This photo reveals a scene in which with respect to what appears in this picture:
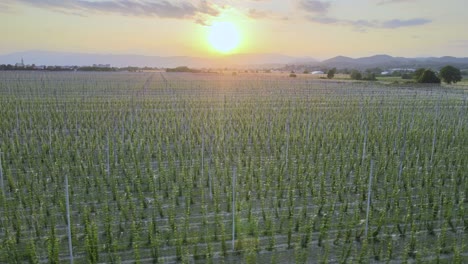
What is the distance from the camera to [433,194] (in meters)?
6.59

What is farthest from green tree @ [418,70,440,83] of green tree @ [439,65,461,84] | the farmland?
the farmland

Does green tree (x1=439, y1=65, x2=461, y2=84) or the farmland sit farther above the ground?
green tree (x1=439, y1=65, x2=461, y2=84)

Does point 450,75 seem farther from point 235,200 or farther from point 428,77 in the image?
point 235,200

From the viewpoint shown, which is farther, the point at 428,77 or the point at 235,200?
the point at 428,77

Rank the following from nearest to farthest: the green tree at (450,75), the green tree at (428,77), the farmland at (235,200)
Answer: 1. the farmland at (235,200)
2. the green tree at (428,77)
3. the green tree at (450,75)

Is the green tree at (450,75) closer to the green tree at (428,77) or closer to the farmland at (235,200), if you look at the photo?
the green tree at (428,77)

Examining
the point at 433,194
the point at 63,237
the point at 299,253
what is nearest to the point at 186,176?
the point at 63,237

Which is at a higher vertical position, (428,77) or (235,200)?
(428,77)

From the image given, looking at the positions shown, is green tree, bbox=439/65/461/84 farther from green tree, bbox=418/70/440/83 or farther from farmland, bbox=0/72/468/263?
farmland, bbox=0/72/468/263

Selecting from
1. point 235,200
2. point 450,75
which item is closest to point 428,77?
point 450,75

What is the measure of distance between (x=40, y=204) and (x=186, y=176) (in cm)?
265

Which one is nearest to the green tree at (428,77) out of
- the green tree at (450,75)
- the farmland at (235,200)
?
the green tree at (450,75)

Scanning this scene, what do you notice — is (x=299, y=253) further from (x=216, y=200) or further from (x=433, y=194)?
(x=433, y=194)

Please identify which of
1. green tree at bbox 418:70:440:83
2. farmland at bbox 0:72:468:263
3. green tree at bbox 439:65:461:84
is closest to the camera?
farmland at bbox 0:72:468:263
